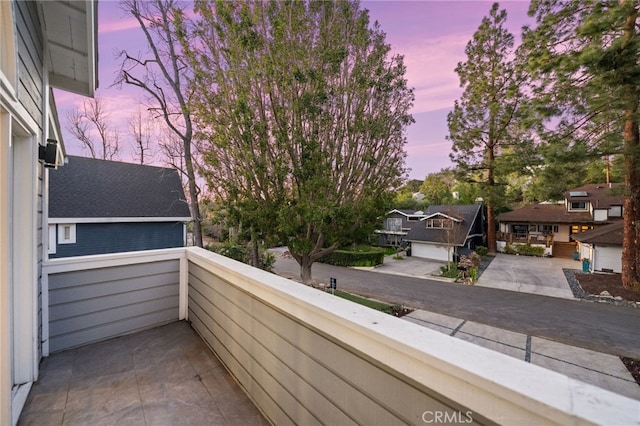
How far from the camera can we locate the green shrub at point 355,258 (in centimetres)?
1705

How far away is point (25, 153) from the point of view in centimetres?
234

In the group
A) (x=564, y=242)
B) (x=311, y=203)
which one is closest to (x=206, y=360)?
(x=311, y=203)

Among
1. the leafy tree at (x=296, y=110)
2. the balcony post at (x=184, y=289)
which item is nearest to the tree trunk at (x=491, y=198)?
the leafy tree at (x=296, y=110)

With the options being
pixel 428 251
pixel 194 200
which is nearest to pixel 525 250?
pixel 428 251

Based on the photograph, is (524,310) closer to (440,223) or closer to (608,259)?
(608,259)

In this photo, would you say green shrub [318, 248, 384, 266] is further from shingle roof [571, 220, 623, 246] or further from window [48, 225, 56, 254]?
window [48, 225, 56, 254]

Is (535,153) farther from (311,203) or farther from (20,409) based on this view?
(20,409)

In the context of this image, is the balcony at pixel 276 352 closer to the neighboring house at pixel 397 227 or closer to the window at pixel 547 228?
the neighboring house at pixel 397 227

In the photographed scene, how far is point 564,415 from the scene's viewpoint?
70cm

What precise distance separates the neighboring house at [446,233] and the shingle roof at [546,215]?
2.62m

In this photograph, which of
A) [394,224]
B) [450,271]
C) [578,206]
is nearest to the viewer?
[450,271]

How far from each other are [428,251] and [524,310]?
10439 mm

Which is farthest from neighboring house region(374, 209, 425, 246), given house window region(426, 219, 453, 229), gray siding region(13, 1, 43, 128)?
gray siding region(13, 1, 43, 128)

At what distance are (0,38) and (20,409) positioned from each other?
251cm
